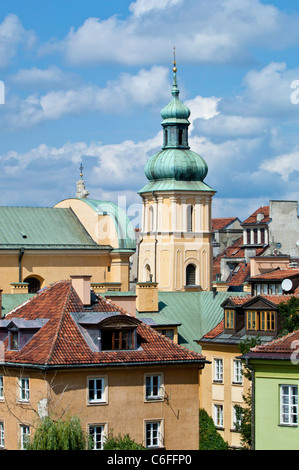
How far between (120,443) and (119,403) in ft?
9.76

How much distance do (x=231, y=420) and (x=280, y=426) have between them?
50.8 feet

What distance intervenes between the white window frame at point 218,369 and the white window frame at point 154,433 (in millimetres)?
11840

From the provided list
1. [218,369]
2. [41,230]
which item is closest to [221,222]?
[41,230]

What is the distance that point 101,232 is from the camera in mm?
78750

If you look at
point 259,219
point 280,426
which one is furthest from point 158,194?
point 280,426

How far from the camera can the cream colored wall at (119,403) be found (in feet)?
135

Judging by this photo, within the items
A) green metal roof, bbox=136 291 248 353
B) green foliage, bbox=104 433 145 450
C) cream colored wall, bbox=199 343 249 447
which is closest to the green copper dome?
green metal roof, bbox=136 291 248 353

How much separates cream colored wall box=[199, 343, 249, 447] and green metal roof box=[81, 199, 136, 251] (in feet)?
75.3

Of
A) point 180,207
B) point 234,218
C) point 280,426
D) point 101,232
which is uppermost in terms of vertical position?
point 234,218

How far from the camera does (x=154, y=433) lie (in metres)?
43.0

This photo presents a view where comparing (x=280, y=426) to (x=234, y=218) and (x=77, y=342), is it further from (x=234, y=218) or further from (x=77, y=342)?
(x=234, y=218)

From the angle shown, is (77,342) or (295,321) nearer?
(77,342)

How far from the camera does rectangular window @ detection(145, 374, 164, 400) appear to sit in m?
43.1

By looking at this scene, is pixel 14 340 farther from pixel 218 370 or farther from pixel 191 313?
pixel 191 313
